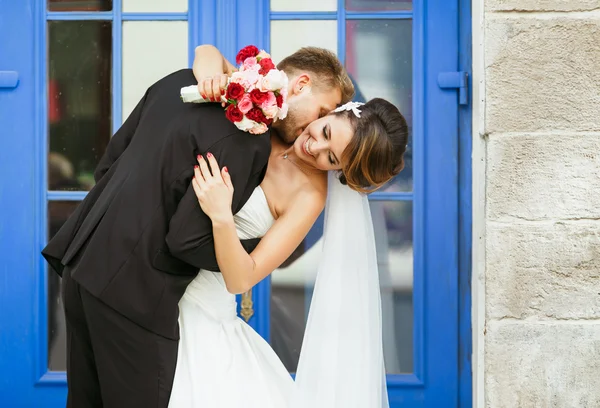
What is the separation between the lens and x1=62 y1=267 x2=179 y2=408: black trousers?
2395 millimetres

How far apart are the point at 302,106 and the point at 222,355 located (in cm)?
88

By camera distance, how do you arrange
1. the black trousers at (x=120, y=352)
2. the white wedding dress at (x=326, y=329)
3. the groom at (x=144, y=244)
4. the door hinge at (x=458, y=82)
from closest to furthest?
the groom at (x=144, y=244), the black trousers at (x=120, y=352), the white wedding dress at (x=326, y=329), the door hinge at (x=458, y=82)

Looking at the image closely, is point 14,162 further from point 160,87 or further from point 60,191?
point 160,87

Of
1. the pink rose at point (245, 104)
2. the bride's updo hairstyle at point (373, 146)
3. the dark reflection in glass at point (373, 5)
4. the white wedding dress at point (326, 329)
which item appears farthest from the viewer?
the dark reflection in glass at point (373, 5)

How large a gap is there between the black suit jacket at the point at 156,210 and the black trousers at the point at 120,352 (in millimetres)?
61

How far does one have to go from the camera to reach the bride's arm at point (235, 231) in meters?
2.27

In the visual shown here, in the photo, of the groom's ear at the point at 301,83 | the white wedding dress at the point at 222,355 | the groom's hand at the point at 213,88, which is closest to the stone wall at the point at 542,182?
the groom's ear at the point at 301,83

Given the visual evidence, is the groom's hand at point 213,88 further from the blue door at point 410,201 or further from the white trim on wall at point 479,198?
the blue door at point 410,201

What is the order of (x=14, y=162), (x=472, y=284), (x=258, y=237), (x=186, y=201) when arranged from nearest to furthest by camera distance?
(x=186, y=201), (x=258, y=237), (x=472, y=284), (x=14, y=162)

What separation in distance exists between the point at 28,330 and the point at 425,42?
2132 mm

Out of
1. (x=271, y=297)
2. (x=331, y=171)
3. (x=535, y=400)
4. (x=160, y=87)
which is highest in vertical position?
(x=160, y=87)

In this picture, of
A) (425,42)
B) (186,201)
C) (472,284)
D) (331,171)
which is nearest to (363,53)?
(425,42)

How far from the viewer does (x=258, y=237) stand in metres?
2.67

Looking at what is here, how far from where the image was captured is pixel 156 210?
90.4 inches
